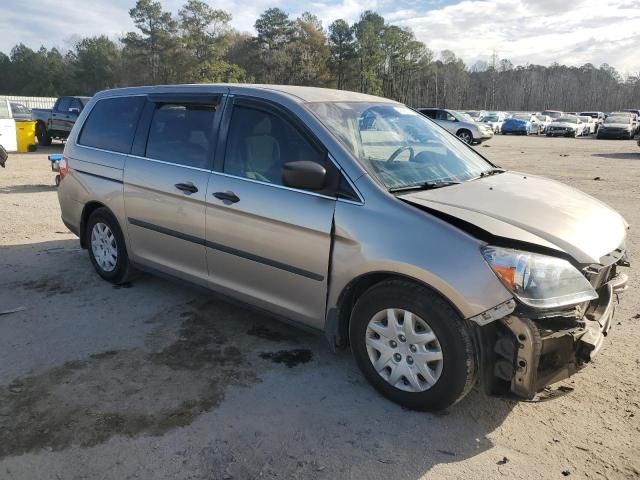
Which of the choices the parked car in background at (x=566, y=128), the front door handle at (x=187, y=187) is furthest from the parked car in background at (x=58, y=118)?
the parked car in background at (x=566, y=128)

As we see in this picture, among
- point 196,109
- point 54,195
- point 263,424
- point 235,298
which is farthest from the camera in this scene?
point 54,195

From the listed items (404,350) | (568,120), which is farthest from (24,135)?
(568,120)

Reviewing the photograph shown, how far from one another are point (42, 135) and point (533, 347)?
21.6 metres

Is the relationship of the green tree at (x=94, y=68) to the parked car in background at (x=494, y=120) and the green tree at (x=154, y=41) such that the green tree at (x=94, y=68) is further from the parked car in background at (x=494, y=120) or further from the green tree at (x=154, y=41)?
the parked car in background at (x=494, y=120)

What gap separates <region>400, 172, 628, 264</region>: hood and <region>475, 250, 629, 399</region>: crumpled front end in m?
0.20

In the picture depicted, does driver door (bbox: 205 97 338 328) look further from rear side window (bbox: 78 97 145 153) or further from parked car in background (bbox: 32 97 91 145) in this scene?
parked car in background (bbox: 32 97 91 145)

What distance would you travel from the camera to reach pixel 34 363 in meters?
3.59

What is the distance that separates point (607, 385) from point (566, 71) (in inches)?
4908

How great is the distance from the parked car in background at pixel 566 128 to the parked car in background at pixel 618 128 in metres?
3.28

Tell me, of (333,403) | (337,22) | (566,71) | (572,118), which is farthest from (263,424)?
(566,71)

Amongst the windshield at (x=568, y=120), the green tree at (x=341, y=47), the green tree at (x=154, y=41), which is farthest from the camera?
the green tree at (x=341, y=47)

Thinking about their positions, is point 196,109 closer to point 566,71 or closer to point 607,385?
point 607,385

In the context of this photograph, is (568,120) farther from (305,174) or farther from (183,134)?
(305,174)

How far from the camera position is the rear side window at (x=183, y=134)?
4.03 meters
